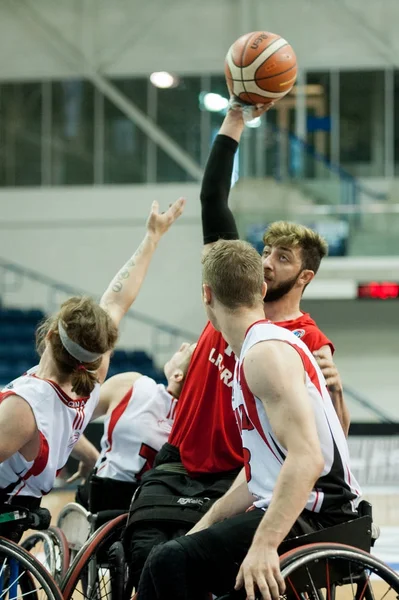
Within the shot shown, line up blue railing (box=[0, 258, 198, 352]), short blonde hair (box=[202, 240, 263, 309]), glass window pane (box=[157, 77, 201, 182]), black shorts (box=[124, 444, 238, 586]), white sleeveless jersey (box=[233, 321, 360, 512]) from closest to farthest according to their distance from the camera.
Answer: white sleeveless jersey (box=[233, 321, 360, 512])
short blonde hair (box=[202, 240, 263, 309])
black shorts (box=[124, 444, 238, 586])
blue railing (box=[0, 258, 198, 352])
glass window pane (box=[157, 77, 201, 182])

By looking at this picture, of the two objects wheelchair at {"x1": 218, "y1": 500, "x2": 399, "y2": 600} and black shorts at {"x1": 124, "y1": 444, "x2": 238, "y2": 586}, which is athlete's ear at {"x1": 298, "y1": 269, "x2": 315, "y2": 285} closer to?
black shorts at {"x1": 124, "y1": 444, "x2": 238, "y2": 586}

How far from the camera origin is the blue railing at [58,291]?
14.4 meters

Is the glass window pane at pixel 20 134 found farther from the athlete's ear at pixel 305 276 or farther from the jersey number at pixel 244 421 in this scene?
the jersey number at pixel 244 421

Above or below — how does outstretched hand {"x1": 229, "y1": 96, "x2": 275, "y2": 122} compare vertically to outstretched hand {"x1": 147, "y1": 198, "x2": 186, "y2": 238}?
above

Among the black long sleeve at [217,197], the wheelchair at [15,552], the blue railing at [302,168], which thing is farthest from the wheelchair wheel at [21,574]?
the blue railing at [302,168]

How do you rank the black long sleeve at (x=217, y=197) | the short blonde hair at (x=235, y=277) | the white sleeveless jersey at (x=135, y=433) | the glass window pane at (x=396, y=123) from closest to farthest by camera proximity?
the short blonde hair at (x=235, y=277)
the black long sleeve at (x=217, y=197)
the white sleeveless jersey at (x=135, y=433)
the glass window pane at (x=396, y=123)

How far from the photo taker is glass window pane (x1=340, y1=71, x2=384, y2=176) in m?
14.7

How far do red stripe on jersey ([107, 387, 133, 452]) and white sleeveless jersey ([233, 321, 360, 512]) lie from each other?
1.19m

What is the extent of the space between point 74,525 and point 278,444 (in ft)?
5.68

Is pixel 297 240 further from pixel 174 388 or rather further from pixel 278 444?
pixel 278 444

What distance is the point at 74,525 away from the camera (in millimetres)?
3910

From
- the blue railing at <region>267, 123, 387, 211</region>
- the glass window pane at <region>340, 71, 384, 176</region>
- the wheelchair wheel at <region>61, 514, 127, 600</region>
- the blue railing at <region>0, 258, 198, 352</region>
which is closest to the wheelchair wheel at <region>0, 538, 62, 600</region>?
the wheelchair wheel at <region>61, 514, 127, 600</region>

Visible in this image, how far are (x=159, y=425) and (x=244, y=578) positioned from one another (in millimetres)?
1488

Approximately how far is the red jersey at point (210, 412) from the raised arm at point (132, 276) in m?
0.43
